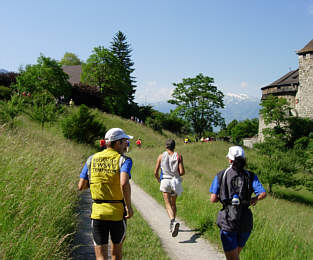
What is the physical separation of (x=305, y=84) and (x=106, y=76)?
30709mm

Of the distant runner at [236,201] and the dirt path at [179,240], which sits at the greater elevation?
the distant runner at [236,201]

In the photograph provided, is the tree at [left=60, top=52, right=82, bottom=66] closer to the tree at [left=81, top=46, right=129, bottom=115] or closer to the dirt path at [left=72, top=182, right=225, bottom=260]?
the tree at [left=81, top=46, right=129, bottom=115]

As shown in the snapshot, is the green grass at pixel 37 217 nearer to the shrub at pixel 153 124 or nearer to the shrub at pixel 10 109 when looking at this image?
the shrub at pixel 10 109

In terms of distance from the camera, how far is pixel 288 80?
52.6 meters

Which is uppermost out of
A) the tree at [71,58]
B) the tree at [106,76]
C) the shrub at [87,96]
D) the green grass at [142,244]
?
the tree at [71,58]

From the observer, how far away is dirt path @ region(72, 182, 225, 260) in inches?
197

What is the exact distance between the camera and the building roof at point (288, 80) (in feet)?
167

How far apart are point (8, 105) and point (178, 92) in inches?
1254

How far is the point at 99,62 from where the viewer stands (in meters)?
44.3

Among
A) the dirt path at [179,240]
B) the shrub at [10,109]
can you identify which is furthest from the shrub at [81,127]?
the dirt path at [179,240]

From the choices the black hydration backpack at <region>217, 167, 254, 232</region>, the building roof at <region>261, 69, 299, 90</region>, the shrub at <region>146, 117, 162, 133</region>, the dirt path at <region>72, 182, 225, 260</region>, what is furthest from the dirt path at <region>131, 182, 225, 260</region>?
the building roof at <region>261, 69, 299, 90</region>

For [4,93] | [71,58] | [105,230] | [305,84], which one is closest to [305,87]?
[305,84]

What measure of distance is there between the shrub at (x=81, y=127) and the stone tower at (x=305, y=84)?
35988 mm

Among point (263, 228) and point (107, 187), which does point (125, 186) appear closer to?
point (107, 187)
